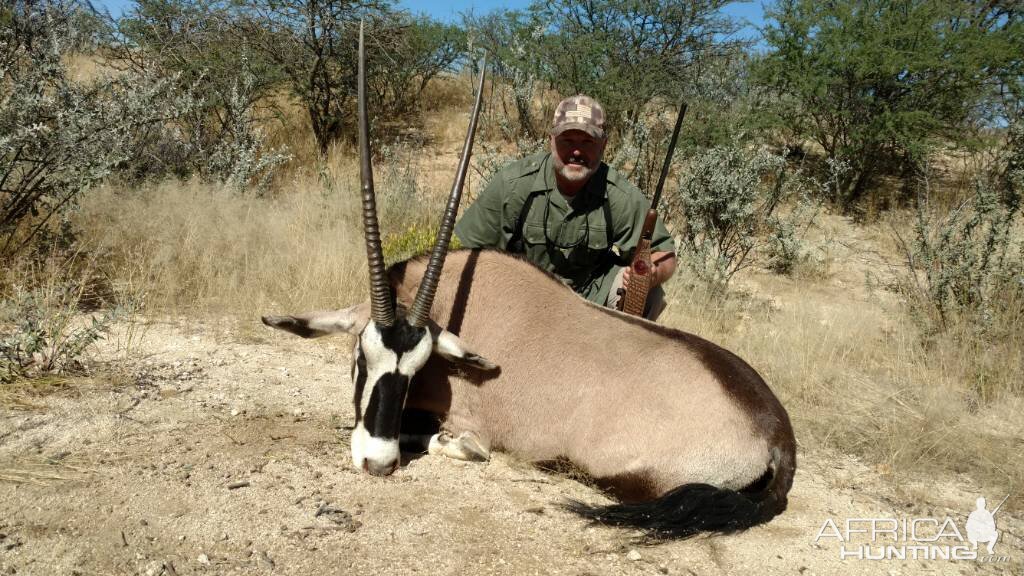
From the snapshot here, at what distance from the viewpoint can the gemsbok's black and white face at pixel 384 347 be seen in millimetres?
2807

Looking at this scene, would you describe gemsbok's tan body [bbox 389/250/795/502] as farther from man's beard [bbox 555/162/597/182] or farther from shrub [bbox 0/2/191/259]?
shrub [bbox 0/2/191/259]

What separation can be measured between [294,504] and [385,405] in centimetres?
53

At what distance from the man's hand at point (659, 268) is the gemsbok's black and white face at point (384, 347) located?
151 centimetres

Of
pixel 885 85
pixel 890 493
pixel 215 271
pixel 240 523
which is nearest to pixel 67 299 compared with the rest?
pixel 215 271

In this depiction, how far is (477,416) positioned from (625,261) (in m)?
1.77

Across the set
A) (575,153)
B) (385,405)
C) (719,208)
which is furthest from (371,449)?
(719,208)

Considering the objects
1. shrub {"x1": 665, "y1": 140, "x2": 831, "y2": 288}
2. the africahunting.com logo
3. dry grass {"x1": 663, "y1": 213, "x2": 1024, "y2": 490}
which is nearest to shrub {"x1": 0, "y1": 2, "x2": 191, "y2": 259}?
dry grass {"x1": 663, "y1": 213, "x2": 1024, "y2": 490}

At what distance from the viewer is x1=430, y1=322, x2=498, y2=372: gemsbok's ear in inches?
117

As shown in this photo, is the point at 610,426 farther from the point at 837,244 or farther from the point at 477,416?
the point at 837,244

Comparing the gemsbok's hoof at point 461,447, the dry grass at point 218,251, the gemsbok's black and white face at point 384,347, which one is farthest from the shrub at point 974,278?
the dry grass at point 218,251

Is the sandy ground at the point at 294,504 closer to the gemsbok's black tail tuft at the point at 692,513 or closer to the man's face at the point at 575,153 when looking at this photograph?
the gemsbok's black tail tuft at the point at 692,513

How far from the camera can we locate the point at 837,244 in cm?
973

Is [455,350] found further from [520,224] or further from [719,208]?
[719,208]

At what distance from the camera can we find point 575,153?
3975 millimetres
